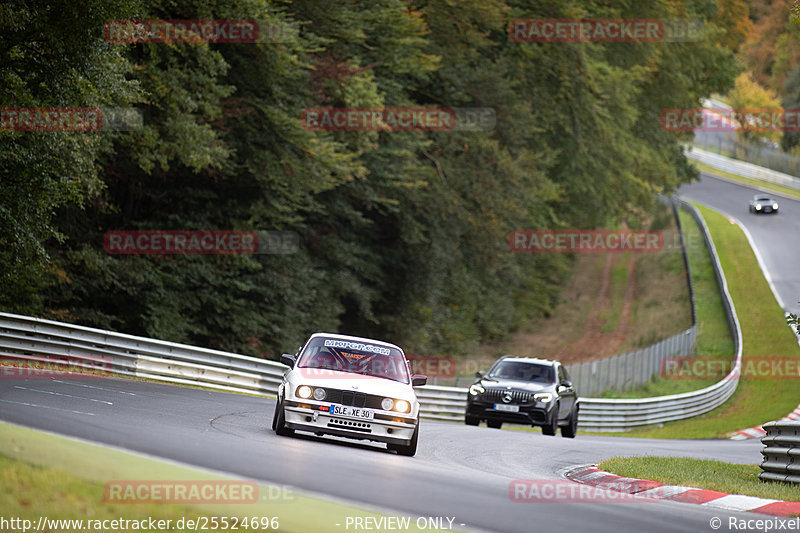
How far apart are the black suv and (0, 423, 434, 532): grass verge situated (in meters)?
15.2

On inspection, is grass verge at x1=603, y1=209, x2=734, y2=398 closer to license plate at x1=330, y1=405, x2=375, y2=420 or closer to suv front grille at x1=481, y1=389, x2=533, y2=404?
suv front grille at x1=481, y1=389, x2=533, y2=404

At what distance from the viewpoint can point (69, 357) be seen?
23.4 m

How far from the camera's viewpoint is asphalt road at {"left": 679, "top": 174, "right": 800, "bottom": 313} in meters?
62.7

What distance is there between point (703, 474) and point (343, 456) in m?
5.82

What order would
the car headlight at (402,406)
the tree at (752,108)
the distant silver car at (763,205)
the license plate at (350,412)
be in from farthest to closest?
the tree at (752,108) < the distant silver car at (763,205) < the car headlight at (402,406) < the license plate at (350,412)

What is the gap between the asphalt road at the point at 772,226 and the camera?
62.7 m

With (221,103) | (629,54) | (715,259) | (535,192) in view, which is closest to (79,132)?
(221,103)

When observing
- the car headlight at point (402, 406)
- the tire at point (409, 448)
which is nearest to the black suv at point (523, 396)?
the tire at point (409, 448)

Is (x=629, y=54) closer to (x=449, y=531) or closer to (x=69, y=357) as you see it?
(x=69, y=357)

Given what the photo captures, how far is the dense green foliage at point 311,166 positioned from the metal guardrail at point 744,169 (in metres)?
55.4

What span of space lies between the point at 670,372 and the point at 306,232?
1671 centimetres

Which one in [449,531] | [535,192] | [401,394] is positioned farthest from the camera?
[535,192]

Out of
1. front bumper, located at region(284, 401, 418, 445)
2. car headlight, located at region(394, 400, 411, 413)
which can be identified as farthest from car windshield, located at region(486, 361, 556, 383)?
→ front bumper, located at region(284, 401, 418, 445)

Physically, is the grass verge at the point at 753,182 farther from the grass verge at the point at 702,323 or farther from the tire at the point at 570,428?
the tire at the point at 570,428
